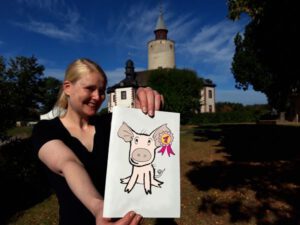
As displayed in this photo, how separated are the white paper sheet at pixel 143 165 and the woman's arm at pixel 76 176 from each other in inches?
2.8

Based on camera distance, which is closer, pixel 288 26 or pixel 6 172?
pixel 6 172

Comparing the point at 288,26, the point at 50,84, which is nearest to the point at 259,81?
the point at 288,26

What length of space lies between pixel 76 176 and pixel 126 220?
366mm

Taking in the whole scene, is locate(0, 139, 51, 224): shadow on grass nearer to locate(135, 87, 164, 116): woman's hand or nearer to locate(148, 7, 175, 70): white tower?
locate(135, 87, 164, 116): woman's hand

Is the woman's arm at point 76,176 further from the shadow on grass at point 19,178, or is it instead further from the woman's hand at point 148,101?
the shadow on grass at point 19,178

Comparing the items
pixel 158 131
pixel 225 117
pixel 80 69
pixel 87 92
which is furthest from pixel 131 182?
pixel 225 117

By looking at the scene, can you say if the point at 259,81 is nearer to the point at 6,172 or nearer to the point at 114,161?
the point at 6,172

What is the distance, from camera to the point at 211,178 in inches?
376

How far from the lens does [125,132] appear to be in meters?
1.62

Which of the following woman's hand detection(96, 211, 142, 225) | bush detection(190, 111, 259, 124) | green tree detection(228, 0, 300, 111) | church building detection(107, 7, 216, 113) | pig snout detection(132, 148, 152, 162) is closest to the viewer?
woman's hand detection(96, 211, 142, 225)

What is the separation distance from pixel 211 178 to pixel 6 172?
23.3ft

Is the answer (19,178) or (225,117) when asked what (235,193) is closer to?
(19,178)

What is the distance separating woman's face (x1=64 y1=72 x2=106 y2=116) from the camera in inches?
71.7

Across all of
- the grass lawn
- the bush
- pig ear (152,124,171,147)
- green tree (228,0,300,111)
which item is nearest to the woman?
pig ear (152,124,171,147)
